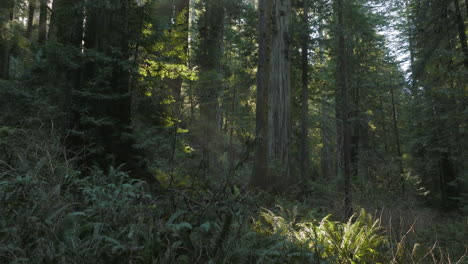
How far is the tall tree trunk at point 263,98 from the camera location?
8.24m

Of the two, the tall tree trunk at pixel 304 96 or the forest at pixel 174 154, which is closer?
the forest at pixel 174 154

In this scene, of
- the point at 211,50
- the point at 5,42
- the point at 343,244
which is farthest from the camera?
the point at 211,50

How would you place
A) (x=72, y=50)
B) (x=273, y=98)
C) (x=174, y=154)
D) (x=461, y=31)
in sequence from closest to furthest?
(x=72, y=50)
(x=174, y=154)
(x=273, y=98)
(x=461, y=31)

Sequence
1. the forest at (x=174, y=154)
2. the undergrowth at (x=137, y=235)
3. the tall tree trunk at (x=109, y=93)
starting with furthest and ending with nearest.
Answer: the tall tree trunk at (x=109, y=93) < the forest at (x=174, y=154) < the undergrowth at (x=137, y=235)

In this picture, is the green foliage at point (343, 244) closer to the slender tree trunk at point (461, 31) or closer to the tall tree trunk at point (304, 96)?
the tall tree trunk at point (304, 96)

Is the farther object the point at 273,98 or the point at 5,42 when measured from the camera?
the point at 5,42

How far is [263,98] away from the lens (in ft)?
27.8

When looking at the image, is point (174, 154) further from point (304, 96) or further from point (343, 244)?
point (304, 96)

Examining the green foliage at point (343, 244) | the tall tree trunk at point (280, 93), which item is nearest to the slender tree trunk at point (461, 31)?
the tall tree trunk at point (280, 93)

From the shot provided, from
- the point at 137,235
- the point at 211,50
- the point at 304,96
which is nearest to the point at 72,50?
the point at 137,235

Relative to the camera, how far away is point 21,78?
7414mm

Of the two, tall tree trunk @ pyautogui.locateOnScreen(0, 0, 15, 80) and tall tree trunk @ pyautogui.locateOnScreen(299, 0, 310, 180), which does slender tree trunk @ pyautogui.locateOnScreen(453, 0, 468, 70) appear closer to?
tall tree trunk @ pyautogui.locateOnScreen(299, 0, 310, 180)

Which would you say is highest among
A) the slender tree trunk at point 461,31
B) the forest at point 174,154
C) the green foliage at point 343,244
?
the slender tree trunk at point 461,31

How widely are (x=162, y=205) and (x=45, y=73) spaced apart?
16.0 feet
